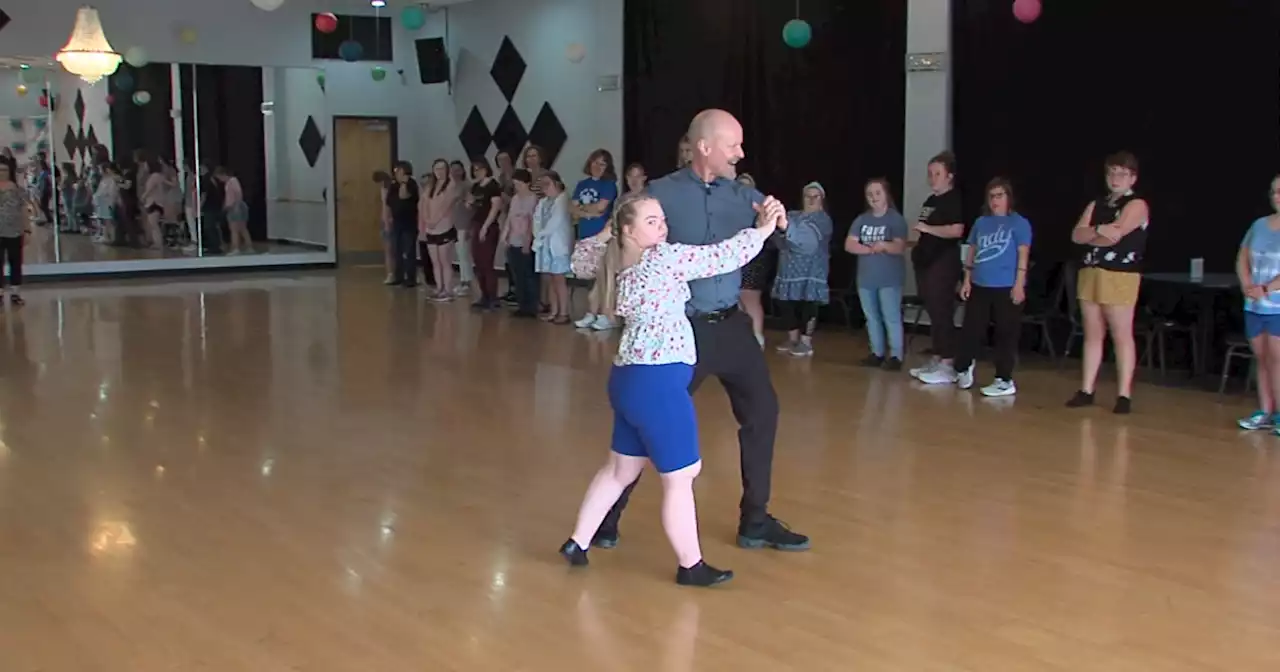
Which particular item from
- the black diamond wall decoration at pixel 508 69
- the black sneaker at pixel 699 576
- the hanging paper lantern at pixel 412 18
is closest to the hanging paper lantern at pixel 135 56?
the hanging paper lantern at pixel 412 18

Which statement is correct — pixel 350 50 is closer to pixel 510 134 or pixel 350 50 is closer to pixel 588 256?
pixel 510 134

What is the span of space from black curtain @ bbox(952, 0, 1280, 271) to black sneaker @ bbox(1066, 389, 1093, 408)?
1737mm

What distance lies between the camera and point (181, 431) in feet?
20.8

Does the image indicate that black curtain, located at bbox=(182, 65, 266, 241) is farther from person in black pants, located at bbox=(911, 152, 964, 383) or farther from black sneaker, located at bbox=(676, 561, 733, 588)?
black sneaker, located at bbox=(676, 561, 733, 588)

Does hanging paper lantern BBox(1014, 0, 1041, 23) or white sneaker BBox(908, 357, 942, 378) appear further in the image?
hanging paper lantern BBox(1014, 0, 1041, 23)

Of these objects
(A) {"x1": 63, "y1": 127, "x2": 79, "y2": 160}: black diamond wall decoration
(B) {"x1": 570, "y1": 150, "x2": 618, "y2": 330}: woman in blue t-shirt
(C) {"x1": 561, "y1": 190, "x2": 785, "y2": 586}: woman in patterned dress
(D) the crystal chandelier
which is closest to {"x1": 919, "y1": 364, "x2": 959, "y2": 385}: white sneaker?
(B) {"x1": 570, "y1": 150, "x2": 618, "y2": 330}: woman in blue t-shirt

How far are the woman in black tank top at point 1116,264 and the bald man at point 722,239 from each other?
3094 millimetres

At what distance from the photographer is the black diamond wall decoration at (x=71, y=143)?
49.0 feet

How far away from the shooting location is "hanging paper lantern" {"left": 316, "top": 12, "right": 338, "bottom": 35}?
50.2 feet

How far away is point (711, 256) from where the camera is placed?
3.80 metres

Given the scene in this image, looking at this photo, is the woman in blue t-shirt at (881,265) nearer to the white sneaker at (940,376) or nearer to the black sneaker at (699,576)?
the white sneaker at (940,376)

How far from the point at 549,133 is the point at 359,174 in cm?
348

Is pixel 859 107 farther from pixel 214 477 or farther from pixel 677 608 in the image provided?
pixel 677 608

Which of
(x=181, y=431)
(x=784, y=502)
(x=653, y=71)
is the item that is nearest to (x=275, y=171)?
(x=653, y=71)
